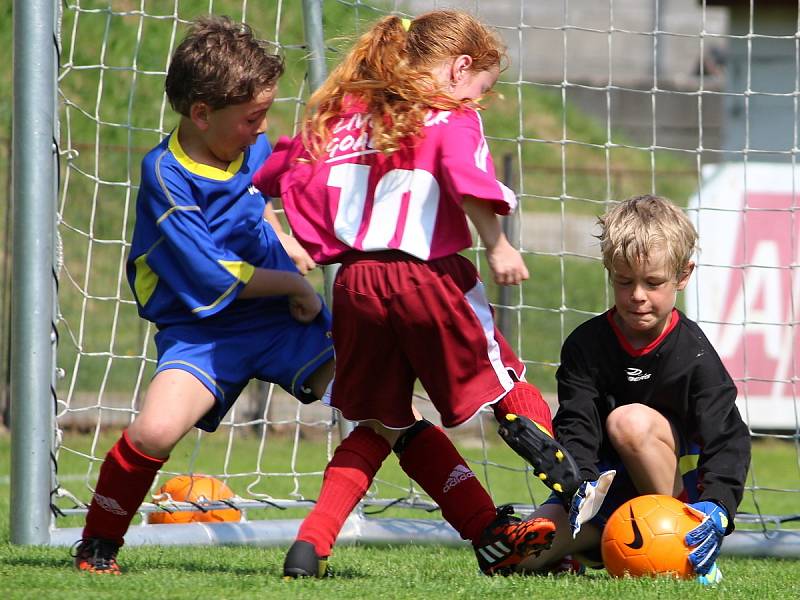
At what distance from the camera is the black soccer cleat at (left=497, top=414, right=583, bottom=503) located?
3.00 metres

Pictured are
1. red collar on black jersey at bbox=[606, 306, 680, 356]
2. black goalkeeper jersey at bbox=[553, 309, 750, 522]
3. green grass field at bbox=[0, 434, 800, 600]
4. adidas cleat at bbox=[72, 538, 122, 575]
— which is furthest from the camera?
red collar on black jersey at bbox=[606, 306, 680, 356]

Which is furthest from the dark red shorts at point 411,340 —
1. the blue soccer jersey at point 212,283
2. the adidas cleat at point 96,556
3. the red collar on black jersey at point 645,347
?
the adidas cleat at point 96,556

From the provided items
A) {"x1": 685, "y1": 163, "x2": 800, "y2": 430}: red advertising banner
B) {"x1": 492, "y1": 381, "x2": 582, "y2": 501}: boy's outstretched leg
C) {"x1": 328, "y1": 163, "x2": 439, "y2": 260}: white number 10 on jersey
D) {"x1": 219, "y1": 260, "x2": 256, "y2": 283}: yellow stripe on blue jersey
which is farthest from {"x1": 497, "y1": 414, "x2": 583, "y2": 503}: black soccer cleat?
{"x1": 685, "y1": 163, "x2": 800, "y2": 430}: red advertising banner

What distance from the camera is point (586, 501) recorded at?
308cm

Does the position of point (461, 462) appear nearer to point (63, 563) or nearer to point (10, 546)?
point (63, 563)

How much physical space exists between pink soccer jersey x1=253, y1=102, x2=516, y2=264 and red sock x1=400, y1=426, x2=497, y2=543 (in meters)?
0.57

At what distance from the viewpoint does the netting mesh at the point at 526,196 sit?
4977 millimetres

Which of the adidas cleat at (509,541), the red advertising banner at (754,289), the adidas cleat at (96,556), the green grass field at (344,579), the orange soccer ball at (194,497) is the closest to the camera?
the green grass field at (344,579)

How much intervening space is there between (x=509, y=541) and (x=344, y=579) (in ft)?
1.38

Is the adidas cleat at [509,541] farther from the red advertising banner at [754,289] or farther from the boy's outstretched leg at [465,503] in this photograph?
the red advertising banner at [754,289]

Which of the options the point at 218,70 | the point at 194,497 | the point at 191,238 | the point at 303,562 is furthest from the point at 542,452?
the point at 194,497

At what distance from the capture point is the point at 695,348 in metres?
3.42

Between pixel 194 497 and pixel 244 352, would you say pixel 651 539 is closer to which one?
pixel 244 352

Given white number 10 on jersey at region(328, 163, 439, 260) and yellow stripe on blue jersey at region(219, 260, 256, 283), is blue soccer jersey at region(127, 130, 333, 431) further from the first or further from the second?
white number 10 on jersey at region(328, 163, 439, 260)
